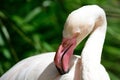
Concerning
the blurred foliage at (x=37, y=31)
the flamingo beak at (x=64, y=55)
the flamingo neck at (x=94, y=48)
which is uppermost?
the flamingo beak at (x=64, y=55)

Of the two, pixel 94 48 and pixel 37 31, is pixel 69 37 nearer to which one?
pixel 94 48

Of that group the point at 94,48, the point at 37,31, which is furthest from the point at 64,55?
the point at 37,31

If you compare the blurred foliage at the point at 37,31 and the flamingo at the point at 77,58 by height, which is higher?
the flamingo at the point at 77,58

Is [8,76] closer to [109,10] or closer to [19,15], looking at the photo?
[109,10]

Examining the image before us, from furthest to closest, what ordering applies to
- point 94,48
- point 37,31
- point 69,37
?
point 37,31 < point 94,48 < point 69,37

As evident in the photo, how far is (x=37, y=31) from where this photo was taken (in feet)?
14.0

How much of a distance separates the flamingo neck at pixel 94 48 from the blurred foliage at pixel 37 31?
136 centimetres

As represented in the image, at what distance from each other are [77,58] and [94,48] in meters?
0.11

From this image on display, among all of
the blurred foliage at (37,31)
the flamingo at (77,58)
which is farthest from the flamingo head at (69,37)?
the blurred foliage at (37,31)

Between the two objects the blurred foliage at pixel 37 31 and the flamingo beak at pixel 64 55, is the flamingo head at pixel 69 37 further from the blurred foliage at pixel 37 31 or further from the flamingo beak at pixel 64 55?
the blurred foliage at pixel 37 31

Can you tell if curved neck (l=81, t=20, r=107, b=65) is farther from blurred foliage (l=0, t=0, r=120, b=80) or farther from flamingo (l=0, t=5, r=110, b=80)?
blurred foliage (l=0, t=0, r=120, b=80)

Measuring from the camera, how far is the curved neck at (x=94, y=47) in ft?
8.60

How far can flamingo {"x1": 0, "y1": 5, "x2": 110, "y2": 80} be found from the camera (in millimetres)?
2506

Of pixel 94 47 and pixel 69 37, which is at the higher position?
pixel 69 37
